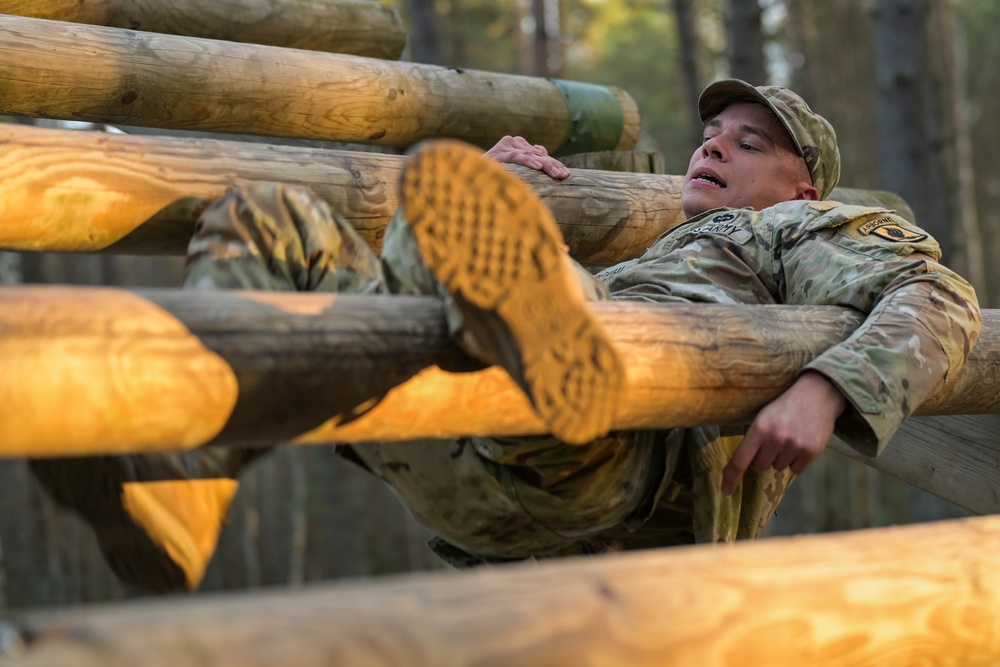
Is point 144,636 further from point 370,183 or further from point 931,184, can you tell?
point 931,184

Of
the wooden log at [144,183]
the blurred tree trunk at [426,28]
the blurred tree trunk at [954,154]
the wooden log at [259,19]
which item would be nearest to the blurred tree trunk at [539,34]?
the blurred tree trunk at [426,28]

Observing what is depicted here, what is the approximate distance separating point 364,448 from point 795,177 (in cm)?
167

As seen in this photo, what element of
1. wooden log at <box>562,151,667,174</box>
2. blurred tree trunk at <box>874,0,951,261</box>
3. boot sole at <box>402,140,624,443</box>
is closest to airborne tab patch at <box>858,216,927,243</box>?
boot sole at <box>402,140,624,443</box>

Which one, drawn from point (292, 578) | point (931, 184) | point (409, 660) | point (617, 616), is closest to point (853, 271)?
point (617, 616)

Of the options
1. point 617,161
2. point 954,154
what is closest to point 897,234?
point 617,161

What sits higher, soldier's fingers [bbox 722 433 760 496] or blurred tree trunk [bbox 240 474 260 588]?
soldier's fingers [bbox 722 433 760 496]

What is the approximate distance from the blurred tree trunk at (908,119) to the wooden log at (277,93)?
3.92 meters

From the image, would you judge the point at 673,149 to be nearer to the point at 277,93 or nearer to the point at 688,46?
the point at 688,46

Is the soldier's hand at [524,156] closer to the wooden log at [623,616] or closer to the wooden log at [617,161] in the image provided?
the wooden log at [617,161]

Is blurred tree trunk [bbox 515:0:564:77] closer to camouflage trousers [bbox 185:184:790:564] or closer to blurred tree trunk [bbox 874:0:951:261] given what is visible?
blurred tree trunk [bbox 874:0:951:261]

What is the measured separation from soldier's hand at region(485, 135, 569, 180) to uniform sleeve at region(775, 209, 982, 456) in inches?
27.8

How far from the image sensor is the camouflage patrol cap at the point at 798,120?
3.37 meters

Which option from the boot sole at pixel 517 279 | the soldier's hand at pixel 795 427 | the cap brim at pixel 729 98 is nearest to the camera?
the boot sole at pixel 517 279

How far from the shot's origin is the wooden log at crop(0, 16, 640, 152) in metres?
3.18
